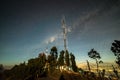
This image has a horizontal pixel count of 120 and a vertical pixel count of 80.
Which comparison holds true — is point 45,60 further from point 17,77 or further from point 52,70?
point 17,77

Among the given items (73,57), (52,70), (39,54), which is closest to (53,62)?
(52,70)

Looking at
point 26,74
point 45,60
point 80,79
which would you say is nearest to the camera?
point 26,74

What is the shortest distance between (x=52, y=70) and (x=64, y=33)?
34.4 m

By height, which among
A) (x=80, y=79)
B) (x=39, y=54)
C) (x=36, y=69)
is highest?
(x=39, y=54)

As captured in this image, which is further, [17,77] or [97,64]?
[97,64]

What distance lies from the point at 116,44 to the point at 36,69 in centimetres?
4324

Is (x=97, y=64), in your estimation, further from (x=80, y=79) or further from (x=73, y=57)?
(x=73, y=57)

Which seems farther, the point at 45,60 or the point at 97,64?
the point at 45,60

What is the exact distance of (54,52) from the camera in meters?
103

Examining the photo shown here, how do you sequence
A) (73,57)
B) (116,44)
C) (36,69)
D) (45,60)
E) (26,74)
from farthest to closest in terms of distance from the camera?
(73,57) < (45,60) < (36,69) < (26,74) < (116,44)

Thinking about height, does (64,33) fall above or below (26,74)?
above

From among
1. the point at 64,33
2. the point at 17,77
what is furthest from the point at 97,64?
the point at 17,77

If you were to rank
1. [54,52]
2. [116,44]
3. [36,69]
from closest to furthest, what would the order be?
1. [116,44]
2. [36,69]
3. [54,52]

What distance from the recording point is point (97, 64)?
2808 inches
